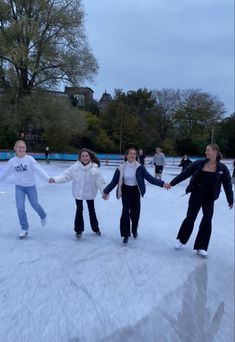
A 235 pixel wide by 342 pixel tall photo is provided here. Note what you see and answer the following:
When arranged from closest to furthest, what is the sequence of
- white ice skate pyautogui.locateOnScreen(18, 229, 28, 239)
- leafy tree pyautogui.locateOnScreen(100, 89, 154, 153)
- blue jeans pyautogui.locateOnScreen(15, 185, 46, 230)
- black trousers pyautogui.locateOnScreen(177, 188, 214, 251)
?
1. black trousers pyautogui.locateOnScreen(177, 188, 214, 251)
2. white ice skate pyautogui.locateOnScreen(18, 229, 28, 239)
3. blue jeans pyautogui.locateOnScreen(15, 185, 46, 230)
4. leafy tree pyautogui.locateOnScreen(100, 89, 154, 153)

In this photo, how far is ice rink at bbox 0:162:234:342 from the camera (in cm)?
303

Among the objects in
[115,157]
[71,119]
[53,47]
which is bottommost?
[115,157]

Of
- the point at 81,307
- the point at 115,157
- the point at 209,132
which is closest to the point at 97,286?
the point at 81,307

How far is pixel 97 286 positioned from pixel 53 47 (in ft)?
101

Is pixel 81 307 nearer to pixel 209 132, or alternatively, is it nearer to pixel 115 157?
pixel 115 157

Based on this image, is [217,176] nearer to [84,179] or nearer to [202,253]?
[202,253]

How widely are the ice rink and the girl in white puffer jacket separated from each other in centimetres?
32

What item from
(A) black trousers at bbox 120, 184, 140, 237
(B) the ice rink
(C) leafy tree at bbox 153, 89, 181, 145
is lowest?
(B) the ice rink

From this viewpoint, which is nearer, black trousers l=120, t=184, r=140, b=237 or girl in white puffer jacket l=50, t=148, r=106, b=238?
black trousers l=120, t=184, r=140, b=237

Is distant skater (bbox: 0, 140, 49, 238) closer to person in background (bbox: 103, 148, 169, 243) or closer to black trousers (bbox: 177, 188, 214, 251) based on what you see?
person in background (bbox: 103, 148, 169, 243)

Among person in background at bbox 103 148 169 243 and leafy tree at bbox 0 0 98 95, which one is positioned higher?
leafy tree at bbox 0 0 98 95

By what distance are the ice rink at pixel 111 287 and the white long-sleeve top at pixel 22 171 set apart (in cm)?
84

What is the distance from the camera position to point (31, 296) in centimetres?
353

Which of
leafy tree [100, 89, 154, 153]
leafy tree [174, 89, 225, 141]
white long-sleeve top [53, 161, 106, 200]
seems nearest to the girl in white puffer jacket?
white long-sleeve top [53, 161, 106, 200]
